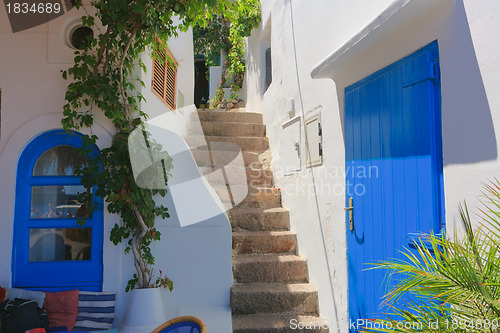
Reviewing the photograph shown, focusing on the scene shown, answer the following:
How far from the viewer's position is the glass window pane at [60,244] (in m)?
3.59

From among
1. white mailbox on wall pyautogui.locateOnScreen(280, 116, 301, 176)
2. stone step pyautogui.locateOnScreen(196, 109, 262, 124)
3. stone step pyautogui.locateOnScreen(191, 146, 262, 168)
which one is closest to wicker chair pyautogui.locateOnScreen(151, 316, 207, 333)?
white mailbox on wall pyautogui.locateOnScreen(280, 116, 301, 176)

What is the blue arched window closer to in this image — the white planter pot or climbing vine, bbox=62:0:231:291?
climbing vine, bbox=62:0:231:291

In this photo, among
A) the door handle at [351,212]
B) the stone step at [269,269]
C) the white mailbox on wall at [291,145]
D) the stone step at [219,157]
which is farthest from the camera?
the stone step at [219,157]

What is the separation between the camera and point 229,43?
33.7ft

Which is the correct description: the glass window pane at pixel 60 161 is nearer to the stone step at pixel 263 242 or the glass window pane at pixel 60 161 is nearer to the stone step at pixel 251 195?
the stone step at pixel 263 242

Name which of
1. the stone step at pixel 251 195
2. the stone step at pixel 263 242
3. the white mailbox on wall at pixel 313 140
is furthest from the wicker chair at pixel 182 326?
the stone step at pixel 251 195

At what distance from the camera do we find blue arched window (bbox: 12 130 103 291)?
139 inches

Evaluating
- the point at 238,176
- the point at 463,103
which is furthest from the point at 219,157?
the point at 463,103

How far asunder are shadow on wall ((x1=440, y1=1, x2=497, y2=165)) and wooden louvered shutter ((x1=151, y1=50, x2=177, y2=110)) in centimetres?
290

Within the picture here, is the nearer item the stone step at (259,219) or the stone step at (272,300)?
the stone step at (272,300)

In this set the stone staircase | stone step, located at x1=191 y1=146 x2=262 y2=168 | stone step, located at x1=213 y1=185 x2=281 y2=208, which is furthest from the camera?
stone step, located at x1=191 y1=146 x2=262 y2=168

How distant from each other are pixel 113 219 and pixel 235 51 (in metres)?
6.47

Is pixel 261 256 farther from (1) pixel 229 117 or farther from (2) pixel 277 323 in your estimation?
(1) pixel 229 117

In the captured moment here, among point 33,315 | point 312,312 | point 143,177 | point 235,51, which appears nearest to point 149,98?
point 143,177
